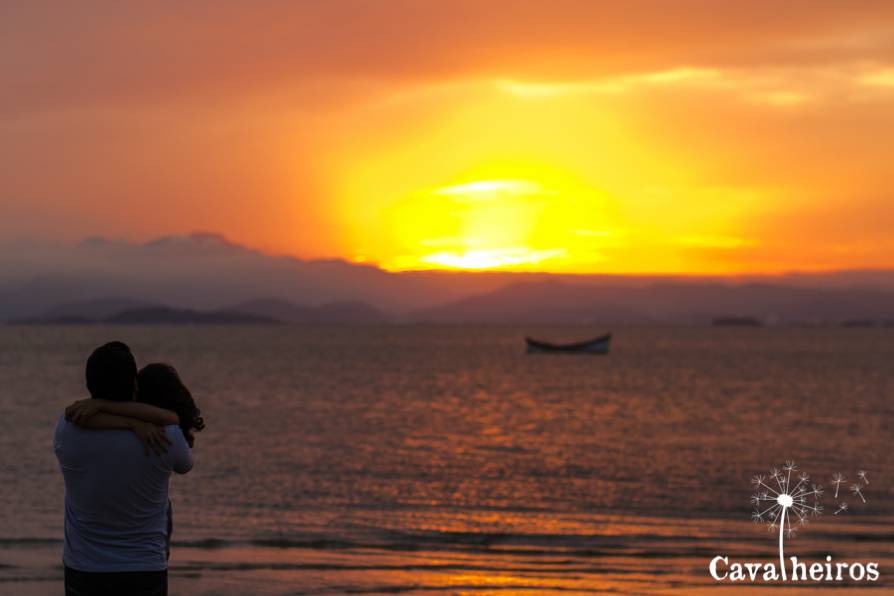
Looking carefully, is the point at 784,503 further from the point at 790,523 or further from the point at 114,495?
the point at 114,495

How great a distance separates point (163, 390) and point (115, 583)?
1.01 meters

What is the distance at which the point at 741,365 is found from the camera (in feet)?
407

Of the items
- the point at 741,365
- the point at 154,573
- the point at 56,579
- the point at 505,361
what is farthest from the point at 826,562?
the point at 505,361

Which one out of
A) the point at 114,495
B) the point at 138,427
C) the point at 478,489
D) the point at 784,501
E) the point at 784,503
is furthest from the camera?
the point at 478,489

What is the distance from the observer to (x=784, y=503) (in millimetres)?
23625

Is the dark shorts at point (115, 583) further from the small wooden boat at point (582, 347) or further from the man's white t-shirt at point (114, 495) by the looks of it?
the small wooden boat at point (582, 347)

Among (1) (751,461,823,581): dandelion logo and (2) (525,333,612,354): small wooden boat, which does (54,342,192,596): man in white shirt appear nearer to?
(1) (751,461,823,581): dandelion logo

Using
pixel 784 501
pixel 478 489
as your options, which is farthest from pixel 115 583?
pixel 478 489

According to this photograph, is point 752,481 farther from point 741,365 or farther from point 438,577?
point 741,365

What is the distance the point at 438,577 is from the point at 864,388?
74875 mm

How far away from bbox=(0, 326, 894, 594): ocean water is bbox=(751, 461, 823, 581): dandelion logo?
1.17 feet

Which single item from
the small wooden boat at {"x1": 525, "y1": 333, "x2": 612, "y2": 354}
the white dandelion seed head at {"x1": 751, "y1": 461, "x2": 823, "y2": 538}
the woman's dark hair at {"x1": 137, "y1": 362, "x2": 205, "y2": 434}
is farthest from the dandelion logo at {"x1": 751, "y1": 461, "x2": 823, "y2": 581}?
the small wooden boat at {"x1": 525, "y1": 333, "x2": 612, "y2": 354}

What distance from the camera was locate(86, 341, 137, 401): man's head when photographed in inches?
197

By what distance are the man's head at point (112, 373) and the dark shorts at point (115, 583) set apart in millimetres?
909
